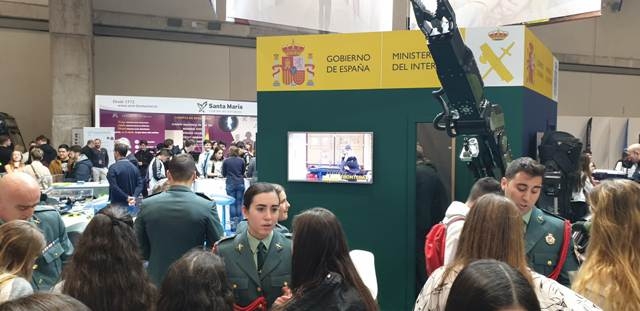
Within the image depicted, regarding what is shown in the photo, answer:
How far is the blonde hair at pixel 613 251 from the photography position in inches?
71.8

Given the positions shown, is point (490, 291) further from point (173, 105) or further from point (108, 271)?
point (173, 105)

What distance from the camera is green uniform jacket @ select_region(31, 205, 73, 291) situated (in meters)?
2.60

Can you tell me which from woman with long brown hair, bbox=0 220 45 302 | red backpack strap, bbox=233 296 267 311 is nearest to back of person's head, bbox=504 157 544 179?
red backpack strap, bbox=233 296 267 311

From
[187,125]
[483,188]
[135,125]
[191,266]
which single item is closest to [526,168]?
[483,188]

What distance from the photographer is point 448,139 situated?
16.6 ft

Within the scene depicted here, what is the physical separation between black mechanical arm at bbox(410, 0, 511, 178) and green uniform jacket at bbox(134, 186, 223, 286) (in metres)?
1.65

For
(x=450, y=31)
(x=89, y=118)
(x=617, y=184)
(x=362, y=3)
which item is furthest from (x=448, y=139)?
(x=89, y=118)

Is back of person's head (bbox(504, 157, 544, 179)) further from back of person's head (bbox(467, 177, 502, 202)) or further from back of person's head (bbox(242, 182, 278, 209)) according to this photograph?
back of person's head (bbox(242, 182, 278, 209))

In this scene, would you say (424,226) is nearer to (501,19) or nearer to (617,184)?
(617,184)

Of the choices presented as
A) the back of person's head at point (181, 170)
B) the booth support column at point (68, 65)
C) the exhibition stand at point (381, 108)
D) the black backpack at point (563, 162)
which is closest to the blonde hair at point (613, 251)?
the back of person's head at point (181, 170)

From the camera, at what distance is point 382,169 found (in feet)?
16.5

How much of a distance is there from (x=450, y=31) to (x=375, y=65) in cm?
208

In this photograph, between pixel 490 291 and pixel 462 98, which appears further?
pixel 462 98

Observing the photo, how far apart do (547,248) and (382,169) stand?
8.04 ft
